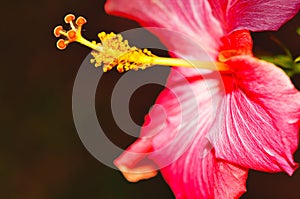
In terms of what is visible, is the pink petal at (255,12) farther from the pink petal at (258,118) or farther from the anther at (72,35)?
the anther at (72,35)

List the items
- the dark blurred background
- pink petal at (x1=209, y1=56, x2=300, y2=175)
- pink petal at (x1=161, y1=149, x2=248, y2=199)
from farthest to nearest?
the dark blurred background < pink petal at (x1=161, y1=149, x2=248, y2=199) < pink petal at (x1=209, y1=56, x2=300, y2=175)

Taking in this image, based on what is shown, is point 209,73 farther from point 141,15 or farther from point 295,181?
point 295,181

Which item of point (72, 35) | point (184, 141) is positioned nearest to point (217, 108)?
point (184, 141)

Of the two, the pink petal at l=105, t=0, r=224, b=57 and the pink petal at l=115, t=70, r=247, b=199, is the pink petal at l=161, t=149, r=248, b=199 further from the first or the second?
the pink petal at l=105, t=0, r=224, b=57

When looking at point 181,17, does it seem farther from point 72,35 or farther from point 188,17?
point 72,35

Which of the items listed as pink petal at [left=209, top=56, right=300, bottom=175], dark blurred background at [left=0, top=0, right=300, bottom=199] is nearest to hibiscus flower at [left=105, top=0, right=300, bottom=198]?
pink petal at [left=209, top=56, right=300, bottom=175]

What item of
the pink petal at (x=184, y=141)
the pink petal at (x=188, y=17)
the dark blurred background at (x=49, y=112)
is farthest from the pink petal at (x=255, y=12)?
the dark blurred background at (x=49, y=112)
